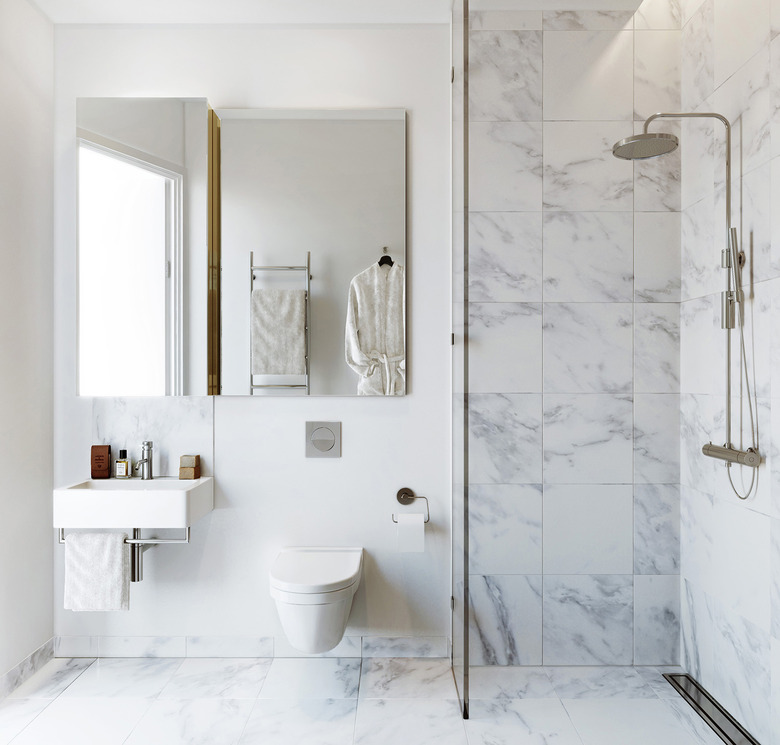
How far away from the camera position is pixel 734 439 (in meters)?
1.03

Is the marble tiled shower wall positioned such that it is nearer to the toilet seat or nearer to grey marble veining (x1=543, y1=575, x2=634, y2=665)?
grey marble veining (x1=543, y1=575, x2=634, y2=665)

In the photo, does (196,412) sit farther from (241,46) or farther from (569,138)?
(569,138)

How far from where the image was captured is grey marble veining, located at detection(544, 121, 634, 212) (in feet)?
3.77

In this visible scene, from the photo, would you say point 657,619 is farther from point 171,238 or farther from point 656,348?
point 171,238

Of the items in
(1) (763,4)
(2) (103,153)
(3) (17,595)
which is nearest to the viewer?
(1) (763,4)

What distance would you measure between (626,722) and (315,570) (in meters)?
1.15

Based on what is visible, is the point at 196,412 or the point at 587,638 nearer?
the point at 587,638

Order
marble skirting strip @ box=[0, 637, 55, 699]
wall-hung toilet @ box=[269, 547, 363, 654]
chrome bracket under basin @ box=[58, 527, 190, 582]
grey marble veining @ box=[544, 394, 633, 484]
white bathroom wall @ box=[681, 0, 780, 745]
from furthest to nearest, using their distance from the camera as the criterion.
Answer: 1. chrome bracket under basin @ box=[58, 527, 190, 582]
2. marble skirting strip @ box=[0, 637, 55, 699]
3. wall-hung toilet @ box=[269, 547, 363, 654]
4. grey marble veining @ box=[544, 394, 633, 484]
5. white bathroom wall @ box=[681, 0, 780, 745]

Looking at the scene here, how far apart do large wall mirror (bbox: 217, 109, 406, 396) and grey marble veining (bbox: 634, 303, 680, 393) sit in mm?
1276

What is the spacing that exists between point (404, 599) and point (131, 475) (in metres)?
1.19

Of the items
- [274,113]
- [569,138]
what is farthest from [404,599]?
[274,113]

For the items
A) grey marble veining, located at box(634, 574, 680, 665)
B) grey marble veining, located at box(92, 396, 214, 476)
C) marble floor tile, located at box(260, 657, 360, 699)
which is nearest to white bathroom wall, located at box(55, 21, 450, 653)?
grey marble veining, located at box(92, 396, 214, 476)

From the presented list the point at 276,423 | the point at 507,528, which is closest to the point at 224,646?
the point at 276,423

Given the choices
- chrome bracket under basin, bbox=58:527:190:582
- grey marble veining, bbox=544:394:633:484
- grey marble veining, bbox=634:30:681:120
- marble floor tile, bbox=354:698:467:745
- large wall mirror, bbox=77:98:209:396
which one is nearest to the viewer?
grey marble veining, bbox=634:30:681:120
